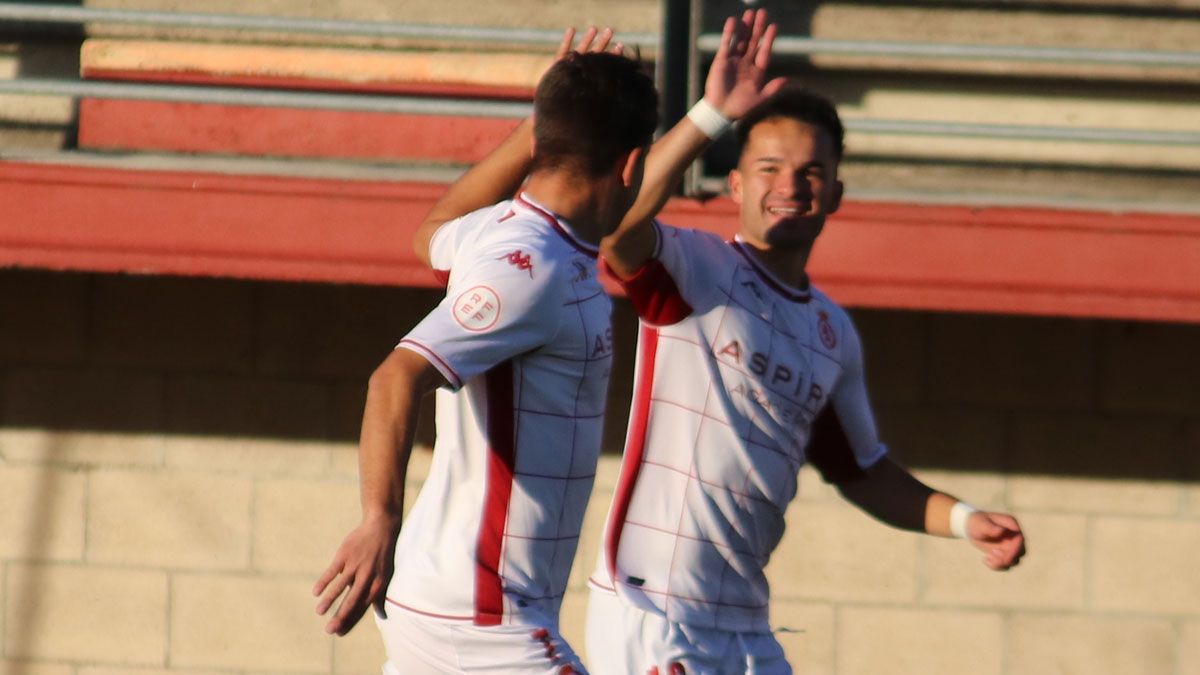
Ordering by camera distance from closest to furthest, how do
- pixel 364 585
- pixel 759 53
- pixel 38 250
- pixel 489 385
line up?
pixel 364 585 < pixel 489 385 < pixel 759 53 < pixel 38 250

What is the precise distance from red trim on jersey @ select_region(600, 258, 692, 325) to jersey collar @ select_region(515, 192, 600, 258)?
2.79 ft

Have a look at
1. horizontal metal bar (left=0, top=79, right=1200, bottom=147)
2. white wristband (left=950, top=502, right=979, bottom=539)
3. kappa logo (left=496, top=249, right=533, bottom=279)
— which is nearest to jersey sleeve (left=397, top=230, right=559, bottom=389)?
kappa logo (left=496, top=249, right=533, bottom=279)

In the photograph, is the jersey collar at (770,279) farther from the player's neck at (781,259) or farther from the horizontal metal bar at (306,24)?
the horizontal metal bar at (306,24)

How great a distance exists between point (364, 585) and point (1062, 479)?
166 inches

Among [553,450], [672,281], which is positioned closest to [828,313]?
[672,281]

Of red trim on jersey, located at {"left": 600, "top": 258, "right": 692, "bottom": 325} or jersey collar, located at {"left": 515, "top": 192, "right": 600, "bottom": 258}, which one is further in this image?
red trim on jersey, located at {"left": 600, "top": 258, "right": 692, "bottom": 325}

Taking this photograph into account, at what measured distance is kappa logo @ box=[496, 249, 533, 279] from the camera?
3.04m

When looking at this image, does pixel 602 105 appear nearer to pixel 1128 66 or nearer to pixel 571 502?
pixel 571 502

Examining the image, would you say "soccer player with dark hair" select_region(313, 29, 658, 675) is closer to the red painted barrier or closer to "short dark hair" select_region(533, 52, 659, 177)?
"short dark hair" select_region(533, 52, 659, 177)

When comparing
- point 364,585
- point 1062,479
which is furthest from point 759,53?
point 1062,479

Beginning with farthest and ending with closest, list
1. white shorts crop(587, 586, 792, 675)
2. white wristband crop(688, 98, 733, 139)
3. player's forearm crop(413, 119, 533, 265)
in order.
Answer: white shorts crop(587, 586, 792, 675) → white wristband crop(688, 98, 733, 139) → player's forearm crop(413, 119, 533, 265)

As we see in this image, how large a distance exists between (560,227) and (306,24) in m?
3.09

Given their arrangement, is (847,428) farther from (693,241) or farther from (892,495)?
(693,241)

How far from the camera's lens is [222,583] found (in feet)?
21.0
